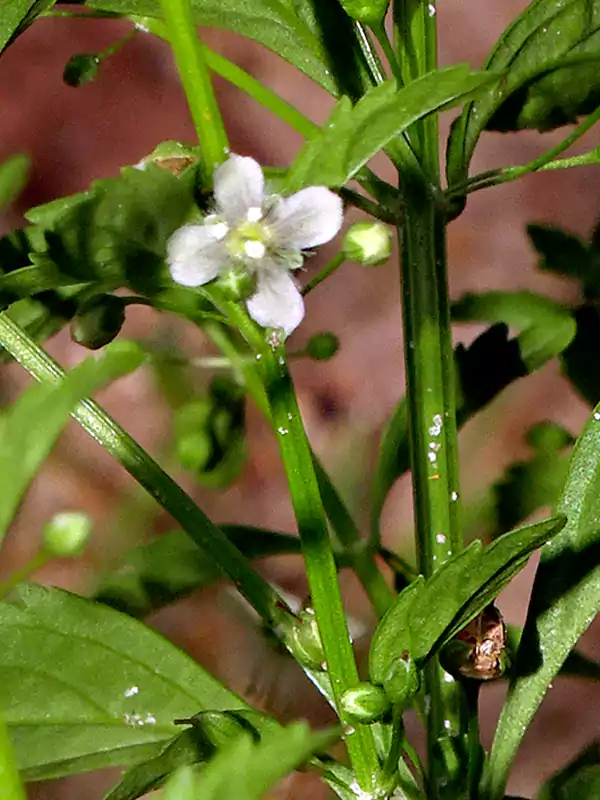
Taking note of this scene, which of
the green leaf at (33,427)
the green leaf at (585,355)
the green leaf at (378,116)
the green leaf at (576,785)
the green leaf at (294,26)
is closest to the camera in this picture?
the green leaf at (33,427)

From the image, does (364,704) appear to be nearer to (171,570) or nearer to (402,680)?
(402,680)

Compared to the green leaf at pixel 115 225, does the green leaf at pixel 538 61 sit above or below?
above

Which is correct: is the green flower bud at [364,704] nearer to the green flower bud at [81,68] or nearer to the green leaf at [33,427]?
the green leaf at [33,427]

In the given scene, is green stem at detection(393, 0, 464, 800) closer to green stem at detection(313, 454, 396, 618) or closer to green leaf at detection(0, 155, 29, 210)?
green stem at detection(313, 454, 396, 618)

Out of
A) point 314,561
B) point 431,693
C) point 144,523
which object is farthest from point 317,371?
point 314,561

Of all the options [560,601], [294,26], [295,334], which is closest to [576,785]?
[560,601]

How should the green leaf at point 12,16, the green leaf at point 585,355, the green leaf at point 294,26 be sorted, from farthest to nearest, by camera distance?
the green leaf at point 585,355, the green leaf at point 294,26, the green leaf at point 12,16

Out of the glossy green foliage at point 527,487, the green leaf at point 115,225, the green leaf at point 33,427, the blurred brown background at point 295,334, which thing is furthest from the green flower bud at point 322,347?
the blurred brown background at point 295,334

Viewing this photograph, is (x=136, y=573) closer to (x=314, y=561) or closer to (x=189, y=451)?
(x=189, y=451)
